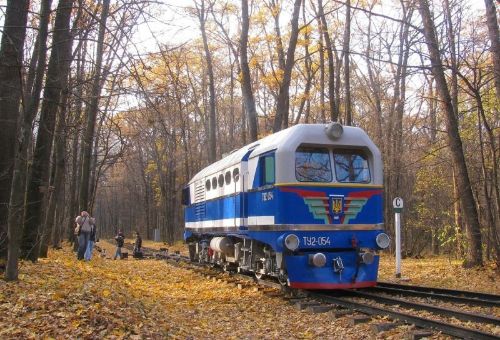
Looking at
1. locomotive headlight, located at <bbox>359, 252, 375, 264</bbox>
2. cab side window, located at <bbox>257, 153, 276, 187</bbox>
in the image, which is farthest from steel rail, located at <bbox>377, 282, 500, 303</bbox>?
cab side window, located at <bbox>257, 153, 276, 187</bbox>

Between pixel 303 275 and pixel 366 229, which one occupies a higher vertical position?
pixel 366 229

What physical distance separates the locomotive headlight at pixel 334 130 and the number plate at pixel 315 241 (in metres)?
2.21

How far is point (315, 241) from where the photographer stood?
10.6m

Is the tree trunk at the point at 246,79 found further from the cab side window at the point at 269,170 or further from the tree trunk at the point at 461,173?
the cab side window at the point at 269,170

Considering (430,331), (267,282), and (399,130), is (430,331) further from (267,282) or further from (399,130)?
(399,130)

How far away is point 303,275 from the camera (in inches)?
405

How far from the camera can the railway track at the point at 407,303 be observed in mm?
7391

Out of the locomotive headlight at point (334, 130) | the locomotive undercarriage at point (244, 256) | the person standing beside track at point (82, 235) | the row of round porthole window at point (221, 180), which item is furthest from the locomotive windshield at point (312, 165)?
the person standing beside track at point (82, 235)

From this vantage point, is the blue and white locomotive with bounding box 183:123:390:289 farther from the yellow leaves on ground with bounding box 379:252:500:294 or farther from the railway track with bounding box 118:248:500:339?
the yellow leaves on ground with bounding box 379:252:500:294

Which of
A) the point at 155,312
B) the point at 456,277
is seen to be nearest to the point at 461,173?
the point at 456,277

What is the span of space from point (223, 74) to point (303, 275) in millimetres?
32643

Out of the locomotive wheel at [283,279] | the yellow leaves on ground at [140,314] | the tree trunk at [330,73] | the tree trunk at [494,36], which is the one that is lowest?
the yellow leaves on ground at [140,314]

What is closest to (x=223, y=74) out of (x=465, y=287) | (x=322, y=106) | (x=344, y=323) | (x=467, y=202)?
(x=322, y=106)

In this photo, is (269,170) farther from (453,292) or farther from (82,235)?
(82,235)
